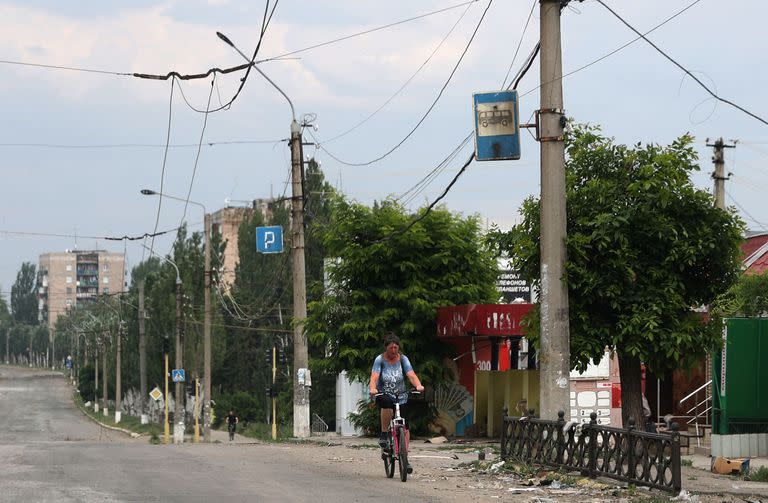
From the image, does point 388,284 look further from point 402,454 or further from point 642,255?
point 402,454

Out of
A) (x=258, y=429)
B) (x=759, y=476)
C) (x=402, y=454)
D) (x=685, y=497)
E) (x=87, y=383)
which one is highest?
(x=402, y=454)

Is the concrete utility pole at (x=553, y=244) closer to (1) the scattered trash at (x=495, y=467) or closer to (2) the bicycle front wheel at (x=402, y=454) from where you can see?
(1) the scattered trash at (x=495, y=467)

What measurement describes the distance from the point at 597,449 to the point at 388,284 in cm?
1697

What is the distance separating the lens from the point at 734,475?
51.4 ft

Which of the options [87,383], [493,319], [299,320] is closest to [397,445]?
[493,319]

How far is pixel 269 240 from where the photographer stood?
34188 mm

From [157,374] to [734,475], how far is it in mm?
67465

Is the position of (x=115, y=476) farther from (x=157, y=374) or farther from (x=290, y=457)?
(x=157, y=374)

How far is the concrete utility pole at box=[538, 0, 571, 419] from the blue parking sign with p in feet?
62.5

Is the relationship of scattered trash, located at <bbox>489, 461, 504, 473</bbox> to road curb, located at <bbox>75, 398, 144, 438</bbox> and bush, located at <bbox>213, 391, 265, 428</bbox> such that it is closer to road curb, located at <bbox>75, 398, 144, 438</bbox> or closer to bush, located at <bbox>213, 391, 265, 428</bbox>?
road curb, located at <bbox>75, 398, 144, 438</bbox>

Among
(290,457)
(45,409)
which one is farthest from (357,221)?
(45,409)

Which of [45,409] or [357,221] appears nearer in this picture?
[357,221]

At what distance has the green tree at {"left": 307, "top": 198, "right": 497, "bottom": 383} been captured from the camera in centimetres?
2944

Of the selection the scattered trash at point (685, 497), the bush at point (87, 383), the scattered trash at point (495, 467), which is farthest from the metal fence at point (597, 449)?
the bush at point (87, 383)
